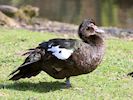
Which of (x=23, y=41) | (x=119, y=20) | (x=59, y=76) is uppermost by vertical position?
(x=59, y=76)

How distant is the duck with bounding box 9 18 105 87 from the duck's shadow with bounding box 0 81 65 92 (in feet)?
0.58

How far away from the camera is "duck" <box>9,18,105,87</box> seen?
32.3 ft

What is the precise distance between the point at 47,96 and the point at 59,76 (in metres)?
0.77

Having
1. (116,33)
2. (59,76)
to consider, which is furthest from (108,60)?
(116,33)

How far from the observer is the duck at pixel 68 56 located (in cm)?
986

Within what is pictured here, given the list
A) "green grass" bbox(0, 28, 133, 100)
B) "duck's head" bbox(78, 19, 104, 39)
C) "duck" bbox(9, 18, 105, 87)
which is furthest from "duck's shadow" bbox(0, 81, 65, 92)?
"duck's head" bbox(78, 19, 104, 39)

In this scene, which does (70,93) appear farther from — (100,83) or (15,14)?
(15,14)

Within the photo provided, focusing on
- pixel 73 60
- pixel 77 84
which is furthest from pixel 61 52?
pixel 77 84

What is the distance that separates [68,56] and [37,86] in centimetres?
108

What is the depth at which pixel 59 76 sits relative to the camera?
10.1 m

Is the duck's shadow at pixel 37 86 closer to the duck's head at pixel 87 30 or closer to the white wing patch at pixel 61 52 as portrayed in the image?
the white wing patch at pixel 61 52

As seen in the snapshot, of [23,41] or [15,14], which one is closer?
[23,41]

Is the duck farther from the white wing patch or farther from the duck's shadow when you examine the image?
the duck's shadow

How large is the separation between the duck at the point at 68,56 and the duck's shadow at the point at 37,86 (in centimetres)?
18
